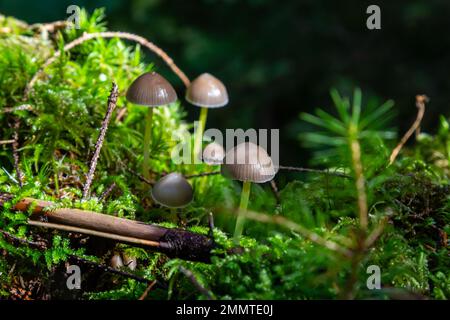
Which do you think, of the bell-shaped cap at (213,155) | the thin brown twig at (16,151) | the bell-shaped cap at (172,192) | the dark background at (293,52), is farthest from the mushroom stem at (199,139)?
the dark background at (293,52)

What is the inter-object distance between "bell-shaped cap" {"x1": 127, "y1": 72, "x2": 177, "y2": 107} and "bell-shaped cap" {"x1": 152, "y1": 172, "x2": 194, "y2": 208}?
40cm

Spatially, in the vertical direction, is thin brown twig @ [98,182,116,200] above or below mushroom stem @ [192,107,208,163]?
below

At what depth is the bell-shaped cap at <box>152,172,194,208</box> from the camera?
1.74 m

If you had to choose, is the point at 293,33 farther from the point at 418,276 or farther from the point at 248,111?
the point at 418,276

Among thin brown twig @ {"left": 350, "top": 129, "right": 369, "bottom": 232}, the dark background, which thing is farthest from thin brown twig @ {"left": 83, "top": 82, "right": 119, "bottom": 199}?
the dark background

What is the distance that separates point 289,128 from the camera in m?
6.56

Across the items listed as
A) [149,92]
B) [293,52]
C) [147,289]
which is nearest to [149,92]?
[149,92]

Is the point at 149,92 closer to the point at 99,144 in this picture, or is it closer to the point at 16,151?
the point at 99,144

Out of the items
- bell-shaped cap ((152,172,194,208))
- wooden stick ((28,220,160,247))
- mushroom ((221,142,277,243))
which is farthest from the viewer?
bell-shaped cap ((152,172,194,208))

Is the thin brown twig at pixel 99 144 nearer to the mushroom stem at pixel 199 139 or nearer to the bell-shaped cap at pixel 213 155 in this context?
the bell-shaped cap at pixel 213 155

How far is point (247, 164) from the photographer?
1.52 metres

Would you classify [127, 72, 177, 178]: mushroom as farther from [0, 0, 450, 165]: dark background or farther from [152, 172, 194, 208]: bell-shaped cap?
[0, 0, 450, 165]: dark background

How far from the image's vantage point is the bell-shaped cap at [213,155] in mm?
2111
